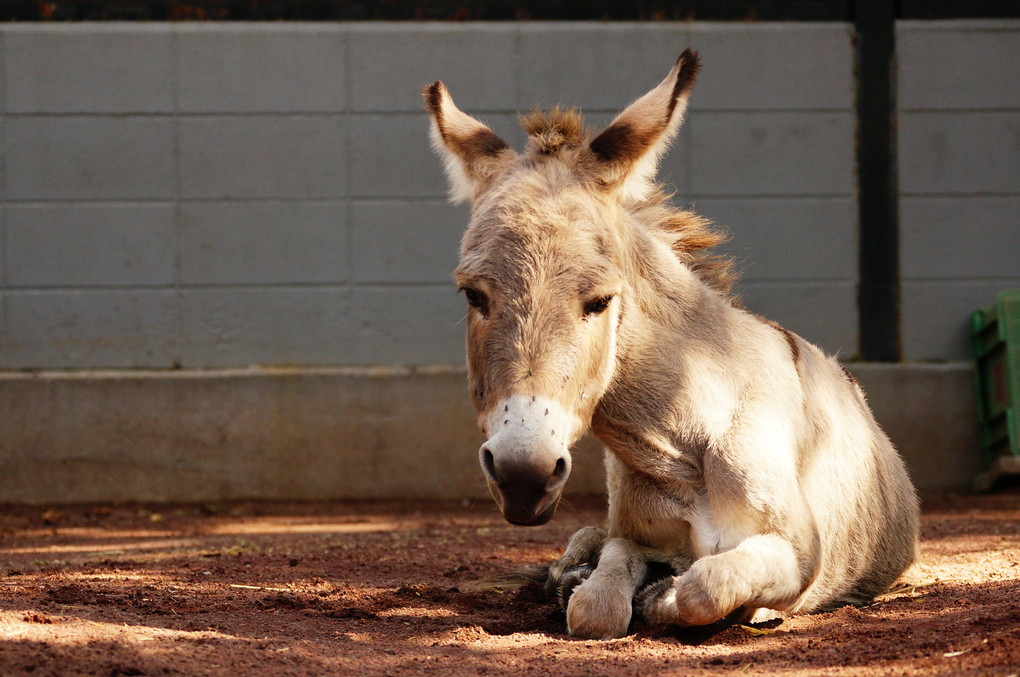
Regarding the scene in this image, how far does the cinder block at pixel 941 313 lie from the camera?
7203 mm

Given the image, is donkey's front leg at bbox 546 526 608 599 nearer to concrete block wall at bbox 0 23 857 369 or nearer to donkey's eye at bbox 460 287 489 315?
donkey's eye at bbox 460 287 489 315

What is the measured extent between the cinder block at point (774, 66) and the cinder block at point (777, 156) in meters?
0.13

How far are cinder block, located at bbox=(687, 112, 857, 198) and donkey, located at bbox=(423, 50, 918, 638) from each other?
152 inches

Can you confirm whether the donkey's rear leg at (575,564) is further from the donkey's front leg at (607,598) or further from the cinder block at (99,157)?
the cinder block at (99,157)

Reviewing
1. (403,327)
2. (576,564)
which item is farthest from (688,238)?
(403,327)

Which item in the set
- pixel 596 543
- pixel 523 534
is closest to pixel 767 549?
pixel 596 543

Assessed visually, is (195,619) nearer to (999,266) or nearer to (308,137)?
(308,137)

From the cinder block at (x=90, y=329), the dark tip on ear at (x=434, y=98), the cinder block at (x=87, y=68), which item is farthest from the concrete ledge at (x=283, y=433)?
the dark tip on ear at (x=434, y=98)

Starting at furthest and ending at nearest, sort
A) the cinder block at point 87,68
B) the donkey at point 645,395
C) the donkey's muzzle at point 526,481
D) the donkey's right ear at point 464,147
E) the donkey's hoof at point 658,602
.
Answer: the cinder block at point 87,68
the donkey's right ear at point 464,147
the donkey's hoof at point 658,602
the donkey at point 645,395
the donkey's muzzle at point 526,481

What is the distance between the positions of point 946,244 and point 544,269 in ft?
18.1

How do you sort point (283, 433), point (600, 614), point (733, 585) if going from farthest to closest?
1. point (283, 433)
2. point (600, 614)
3. point (733, 585)

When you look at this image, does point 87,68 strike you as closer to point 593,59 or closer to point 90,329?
point 90,329

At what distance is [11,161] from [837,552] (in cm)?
637

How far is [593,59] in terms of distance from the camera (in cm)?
719
